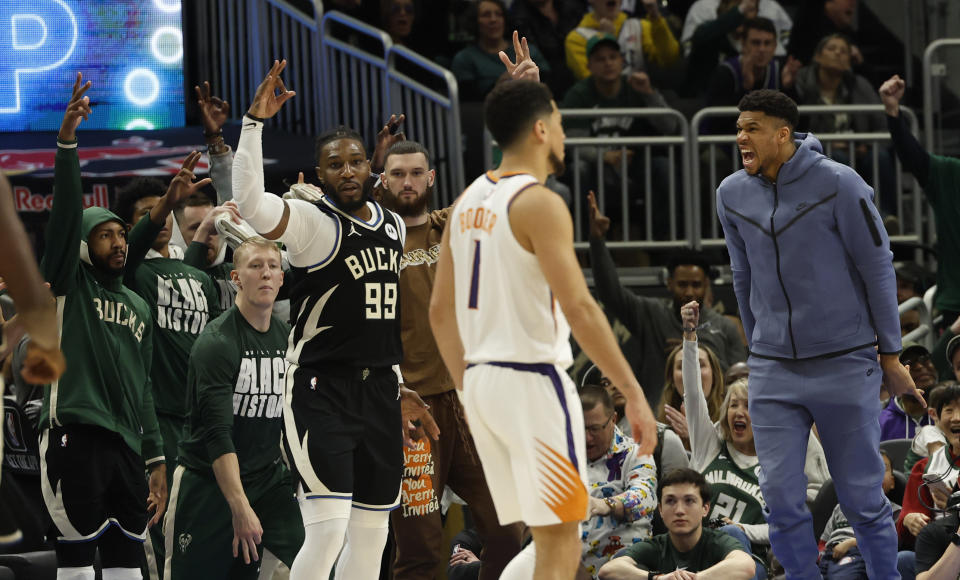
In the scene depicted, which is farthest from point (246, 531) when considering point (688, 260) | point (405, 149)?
point (688, 260)

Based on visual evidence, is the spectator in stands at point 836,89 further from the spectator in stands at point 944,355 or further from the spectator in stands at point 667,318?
the spectator in stands at point 667,318

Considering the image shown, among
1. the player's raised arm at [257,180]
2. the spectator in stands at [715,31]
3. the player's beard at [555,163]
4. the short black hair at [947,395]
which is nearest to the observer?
the player's beard at [555,163]

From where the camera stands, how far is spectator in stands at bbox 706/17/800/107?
11969mm

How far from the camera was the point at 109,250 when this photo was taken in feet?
23.7

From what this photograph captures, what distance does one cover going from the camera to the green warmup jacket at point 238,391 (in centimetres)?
732

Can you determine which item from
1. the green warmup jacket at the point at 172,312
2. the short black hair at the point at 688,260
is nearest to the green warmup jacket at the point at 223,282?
the green warmup jacket at the point at 172,312

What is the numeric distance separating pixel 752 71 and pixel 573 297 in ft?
25.9

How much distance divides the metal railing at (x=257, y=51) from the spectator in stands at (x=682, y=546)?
5207mm

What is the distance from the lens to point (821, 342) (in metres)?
6.38

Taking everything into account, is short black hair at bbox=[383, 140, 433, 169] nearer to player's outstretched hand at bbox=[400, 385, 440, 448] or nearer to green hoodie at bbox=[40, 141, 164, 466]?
player's outstretched hand at bbox=[400, 385, 440, 448]

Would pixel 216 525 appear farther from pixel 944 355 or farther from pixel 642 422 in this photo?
pixel 944 355

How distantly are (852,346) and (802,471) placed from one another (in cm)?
61

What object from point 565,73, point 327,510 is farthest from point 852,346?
point 565,73

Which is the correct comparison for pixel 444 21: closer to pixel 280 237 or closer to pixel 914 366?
pixel 914 366
